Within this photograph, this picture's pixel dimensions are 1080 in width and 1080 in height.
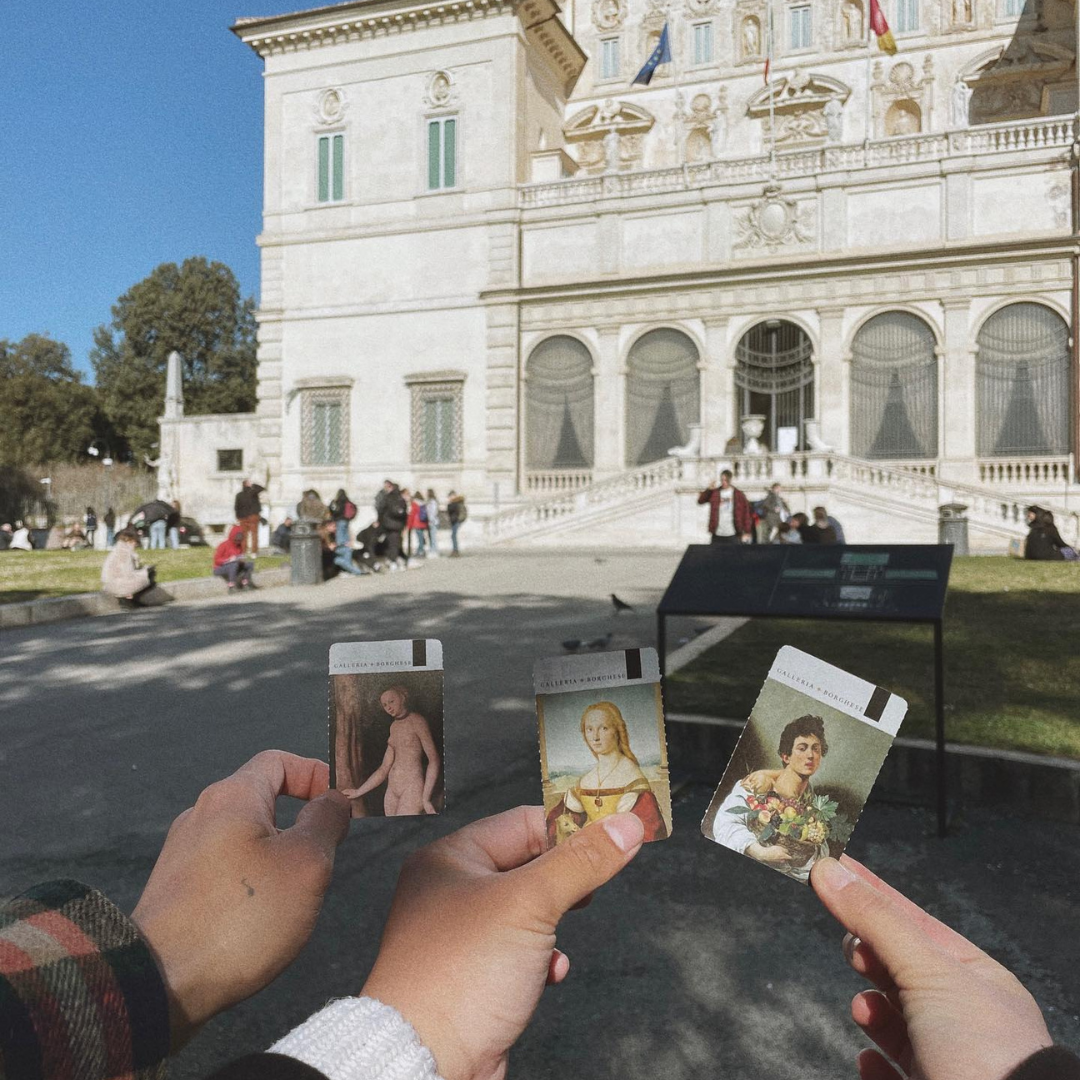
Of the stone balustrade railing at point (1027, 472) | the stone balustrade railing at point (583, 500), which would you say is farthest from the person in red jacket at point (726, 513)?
the stone balustrade railing at point (1027, 472)

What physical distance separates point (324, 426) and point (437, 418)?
376 centimetres

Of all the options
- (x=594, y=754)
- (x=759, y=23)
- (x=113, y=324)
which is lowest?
(x=594, y=754)

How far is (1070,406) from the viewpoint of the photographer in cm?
2327

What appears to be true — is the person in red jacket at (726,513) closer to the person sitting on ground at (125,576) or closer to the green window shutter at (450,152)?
the person sitting on ground at (125,576)

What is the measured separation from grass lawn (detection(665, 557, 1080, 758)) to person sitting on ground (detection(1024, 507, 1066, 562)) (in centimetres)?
528

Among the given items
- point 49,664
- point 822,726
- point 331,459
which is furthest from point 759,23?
point 822,726

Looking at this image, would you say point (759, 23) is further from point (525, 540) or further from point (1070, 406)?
point (525, 540)

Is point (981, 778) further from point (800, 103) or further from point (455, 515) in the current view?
point (800, 103)

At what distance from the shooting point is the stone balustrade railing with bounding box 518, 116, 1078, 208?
77.8 ft

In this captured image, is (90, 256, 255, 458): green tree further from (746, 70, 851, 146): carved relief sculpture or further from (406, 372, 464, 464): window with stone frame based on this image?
(746, 70, 851, 146): carved relief sculpture

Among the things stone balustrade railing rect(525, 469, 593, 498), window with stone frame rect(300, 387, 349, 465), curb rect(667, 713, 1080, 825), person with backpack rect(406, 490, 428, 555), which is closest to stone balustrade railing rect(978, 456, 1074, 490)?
stone balustrade railing rect(525, 469, 593, 498)

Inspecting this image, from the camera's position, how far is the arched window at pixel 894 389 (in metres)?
24.5

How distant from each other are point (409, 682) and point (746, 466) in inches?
874

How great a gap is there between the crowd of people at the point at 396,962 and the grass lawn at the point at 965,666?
12.7 ft
